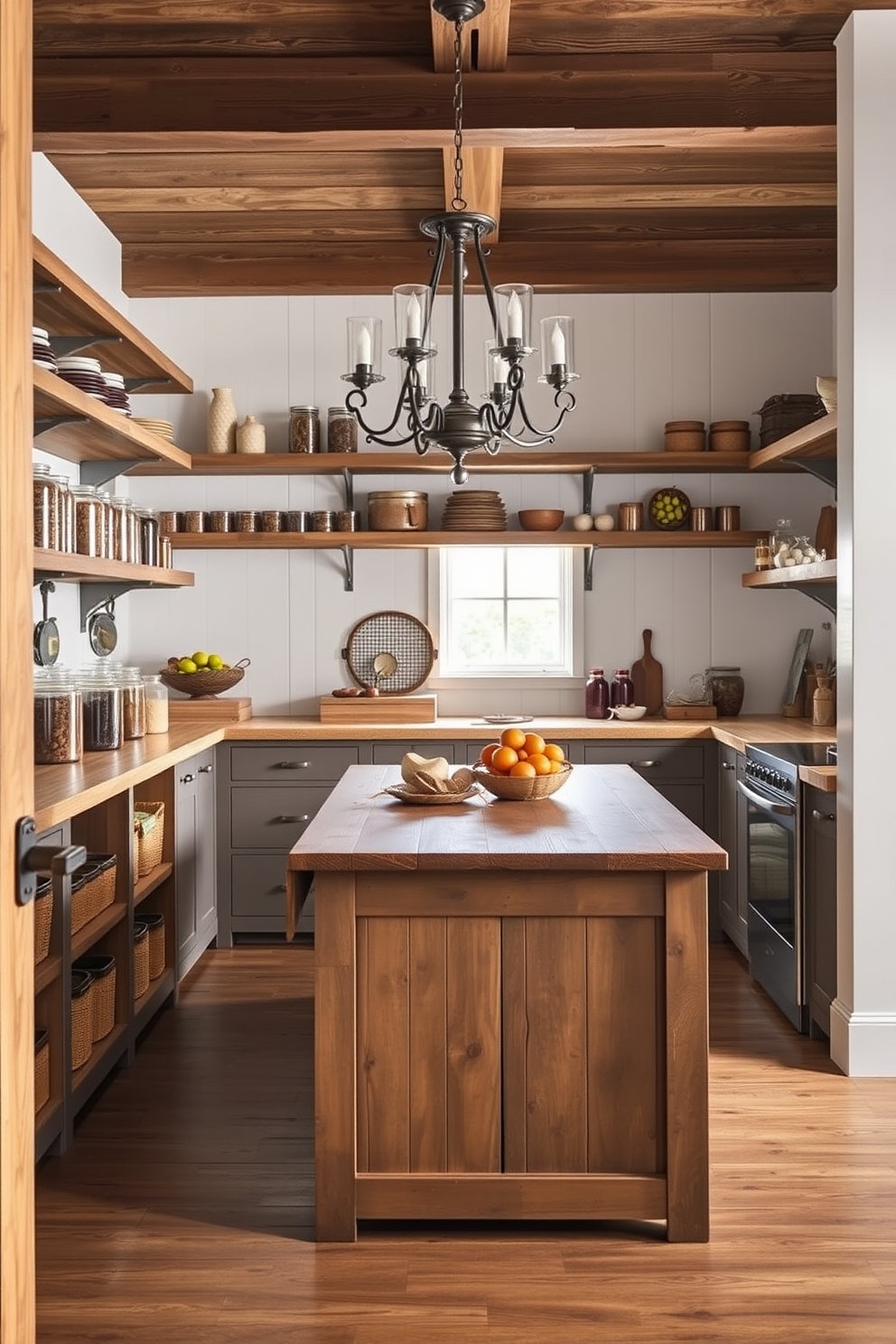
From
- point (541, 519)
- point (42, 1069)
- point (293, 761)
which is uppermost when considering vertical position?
point (541, 519)

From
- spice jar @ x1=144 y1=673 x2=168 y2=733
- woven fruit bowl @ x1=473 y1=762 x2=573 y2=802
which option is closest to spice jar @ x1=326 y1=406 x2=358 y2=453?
spice jar @ x1=144 y1=673 x2=168 y2=733

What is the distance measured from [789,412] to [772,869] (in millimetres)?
2179

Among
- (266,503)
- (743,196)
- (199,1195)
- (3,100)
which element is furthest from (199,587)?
(3,100)

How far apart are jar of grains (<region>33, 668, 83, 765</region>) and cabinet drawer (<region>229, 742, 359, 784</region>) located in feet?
4.71

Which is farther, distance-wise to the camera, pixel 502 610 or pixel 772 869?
pixel 502 610

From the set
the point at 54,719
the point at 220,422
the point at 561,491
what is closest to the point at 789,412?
the point at 561,491

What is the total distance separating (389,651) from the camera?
5.98 m

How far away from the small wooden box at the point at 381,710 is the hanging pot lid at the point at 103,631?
38.3 inches

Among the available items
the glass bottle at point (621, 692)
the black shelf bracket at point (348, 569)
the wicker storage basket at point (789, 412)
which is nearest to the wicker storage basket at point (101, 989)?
the black shelf bracket at point (348, 569)

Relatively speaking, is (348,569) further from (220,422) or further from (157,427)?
(157,427)

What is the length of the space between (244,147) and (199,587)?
243cm

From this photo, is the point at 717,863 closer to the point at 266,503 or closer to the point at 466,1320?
the point at 466,1320

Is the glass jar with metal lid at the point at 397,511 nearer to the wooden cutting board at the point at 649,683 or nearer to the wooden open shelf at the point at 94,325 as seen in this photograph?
the wooden open shelf at the point at 94,325

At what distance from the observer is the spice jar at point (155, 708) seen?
4.82m
